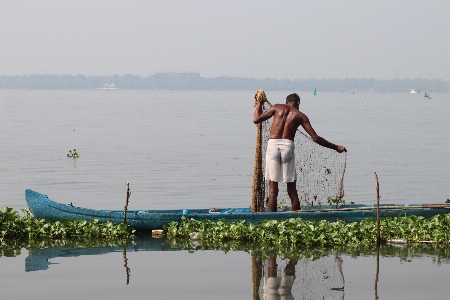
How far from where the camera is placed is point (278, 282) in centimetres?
1044

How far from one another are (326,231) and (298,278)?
2.54 meters

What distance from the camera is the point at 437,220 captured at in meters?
13.3

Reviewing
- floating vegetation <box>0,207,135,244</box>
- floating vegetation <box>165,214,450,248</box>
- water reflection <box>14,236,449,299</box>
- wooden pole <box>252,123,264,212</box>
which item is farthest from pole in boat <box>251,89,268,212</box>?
floating vegetation <box>0,207,135,244</box>

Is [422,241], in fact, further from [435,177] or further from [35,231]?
[435,177]

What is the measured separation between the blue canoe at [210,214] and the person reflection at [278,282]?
187 cm

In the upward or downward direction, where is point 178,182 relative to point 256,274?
upward

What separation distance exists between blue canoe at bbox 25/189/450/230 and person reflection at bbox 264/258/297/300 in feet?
6.13

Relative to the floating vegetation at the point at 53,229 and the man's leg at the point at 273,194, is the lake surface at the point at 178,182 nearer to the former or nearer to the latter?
the floating vegetation at the point at 53,229

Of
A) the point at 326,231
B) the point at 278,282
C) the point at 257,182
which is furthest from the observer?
the point at 257,182

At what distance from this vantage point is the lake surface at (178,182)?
1033 cm

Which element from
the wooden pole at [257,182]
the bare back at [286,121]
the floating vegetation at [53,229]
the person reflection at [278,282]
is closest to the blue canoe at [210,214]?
the floating vegetation at [53,229]

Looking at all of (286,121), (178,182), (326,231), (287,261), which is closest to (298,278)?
(287,261)

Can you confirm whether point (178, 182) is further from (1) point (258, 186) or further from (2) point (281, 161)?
(2) point (281, 161)

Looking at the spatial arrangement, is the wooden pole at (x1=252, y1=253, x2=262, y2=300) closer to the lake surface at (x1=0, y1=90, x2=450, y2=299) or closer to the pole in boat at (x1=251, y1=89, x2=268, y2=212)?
the lake surface at (x1=0, y1=90, x2=450, y2=299)
